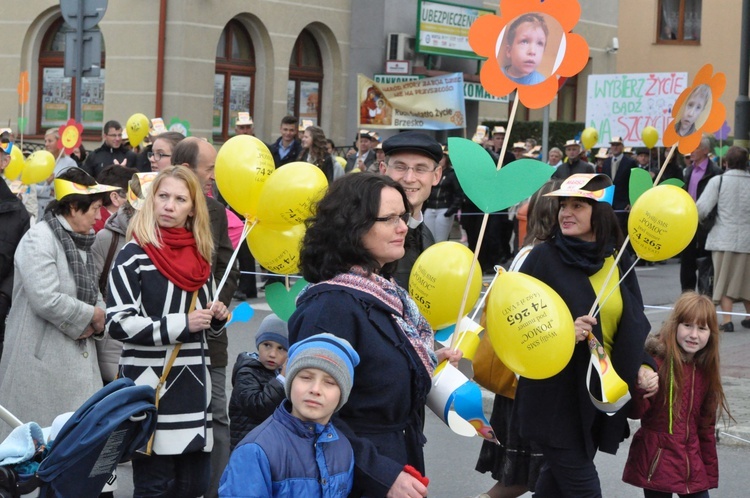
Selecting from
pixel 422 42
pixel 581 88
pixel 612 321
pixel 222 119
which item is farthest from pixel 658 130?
pixel 612 321

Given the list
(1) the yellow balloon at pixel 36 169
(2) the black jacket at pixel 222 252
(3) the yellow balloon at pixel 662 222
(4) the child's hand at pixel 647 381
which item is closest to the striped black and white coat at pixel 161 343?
(2) the black jacket at pixel 222 252

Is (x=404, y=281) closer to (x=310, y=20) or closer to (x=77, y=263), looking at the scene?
(x=77, y=263)

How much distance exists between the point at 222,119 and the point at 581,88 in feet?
52.6

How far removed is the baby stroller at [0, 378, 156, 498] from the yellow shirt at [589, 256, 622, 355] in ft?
7.44

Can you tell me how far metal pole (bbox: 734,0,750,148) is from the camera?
13.2 meters

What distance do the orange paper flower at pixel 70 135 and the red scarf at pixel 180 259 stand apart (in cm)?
995

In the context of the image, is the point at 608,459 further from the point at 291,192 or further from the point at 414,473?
the point at 414,473

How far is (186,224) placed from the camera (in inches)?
215

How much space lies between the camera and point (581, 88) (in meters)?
37.1

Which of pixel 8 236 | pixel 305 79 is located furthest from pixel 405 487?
pixel 305 79

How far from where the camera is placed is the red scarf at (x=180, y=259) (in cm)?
527

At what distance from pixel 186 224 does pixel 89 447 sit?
168 cm

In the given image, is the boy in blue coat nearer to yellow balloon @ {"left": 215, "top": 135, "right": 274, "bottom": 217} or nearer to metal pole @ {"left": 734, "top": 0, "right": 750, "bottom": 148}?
yellow balloon @ {"left": 215, "top": 135, "right": 274, "bottom": 217}

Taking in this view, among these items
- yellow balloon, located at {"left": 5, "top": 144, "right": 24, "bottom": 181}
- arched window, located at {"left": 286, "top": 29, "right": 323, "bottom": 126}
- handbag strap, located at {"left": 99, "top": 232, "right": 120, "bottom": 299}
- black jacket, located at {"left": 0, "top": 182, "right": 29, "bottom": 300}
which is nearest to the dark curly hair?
handbag strap, located at {"left": 99, "top": 232, "right": 120, "bottom": 299}
